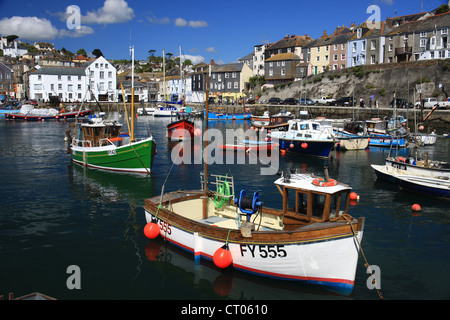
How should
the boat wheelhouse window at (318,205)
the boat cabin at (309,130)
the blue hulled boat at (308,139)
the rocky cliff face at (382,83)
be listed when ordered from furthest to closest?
the rocky cliff face at (382,83), the boat cabin at (309,130), the blue hulled boat at (308,139), the boat wheelhouse window at (318,205)

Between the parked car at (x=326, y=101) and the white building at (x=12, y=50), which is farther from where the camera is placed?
the white building at (x=12, y=50)

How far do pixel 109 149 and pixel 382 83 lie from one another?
187 ft

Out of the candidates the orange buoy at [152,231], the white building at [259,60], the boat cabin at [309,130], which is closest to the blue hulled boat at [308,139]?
the boat cabin at [309,130]

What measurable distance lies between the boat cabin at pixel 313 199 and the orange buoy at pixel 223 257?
232 cm

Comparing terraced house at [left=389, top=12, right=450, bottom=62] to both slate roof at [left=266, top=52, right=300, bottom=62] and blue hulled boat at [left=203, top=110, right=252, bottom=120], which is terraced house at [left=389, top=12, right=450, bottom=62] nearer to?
slate roof at [left=266, top=52, right=300, bottom=62]

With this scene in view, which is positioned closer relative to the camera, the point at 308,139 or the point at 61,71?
the point at 308,139

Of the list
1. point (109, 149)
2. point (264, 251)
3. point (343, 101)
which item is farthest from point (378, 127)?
point (264, 251)

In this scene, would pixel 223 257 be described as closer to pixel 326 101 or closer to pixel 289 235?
pixel 289 235

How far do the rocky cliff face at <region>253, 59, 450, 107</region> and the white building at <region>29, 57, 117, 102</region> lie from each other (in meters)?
50.8

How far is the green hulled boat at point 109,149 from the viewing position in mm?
27594

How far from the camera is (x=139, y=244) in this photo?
611 inches

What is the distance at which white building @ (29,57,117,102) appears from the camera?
103m

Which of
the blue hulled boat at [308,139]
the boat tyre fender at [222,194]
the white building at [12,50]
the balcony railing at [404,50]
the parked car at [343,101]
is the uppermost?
the white building at [12,50]

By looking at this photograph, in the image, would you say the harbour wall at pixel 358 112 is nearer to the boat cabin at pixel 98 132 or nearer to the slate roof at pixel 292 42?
the slate roof at pixel 292 42
